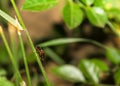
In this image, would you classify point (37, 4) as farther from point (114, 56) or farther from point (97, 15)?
point (114, 56)

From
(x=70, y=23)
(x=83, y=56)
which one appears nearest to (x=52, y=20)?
(x=83, y=56)

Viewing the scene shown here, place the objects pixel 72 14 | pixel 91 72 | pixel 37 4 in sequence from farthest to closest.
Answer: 1. pixel 91 72
2. pixel 72 14
3. pixel 37 4

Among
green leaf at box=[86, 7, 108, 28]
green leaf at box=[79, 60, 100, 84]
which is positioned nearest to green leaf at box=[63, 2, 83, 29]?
green leaf at box=[86, 7, 108, 28]

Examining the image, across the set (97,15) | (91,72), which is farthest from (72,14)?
(91,72)

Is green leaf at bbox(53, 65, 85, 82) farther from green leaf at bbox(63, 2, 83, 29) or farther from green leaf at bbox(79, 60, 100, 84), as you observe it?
green leaf at bbox(63, 2, 83, 29)

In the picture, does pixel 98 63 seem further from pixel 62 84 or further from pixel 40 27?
pixel 40 27

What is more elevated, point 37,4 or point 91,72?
point 37,4

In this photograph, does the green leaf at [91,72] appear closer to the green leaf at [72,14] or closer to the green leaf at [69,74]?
the green leaf at [69,74]
